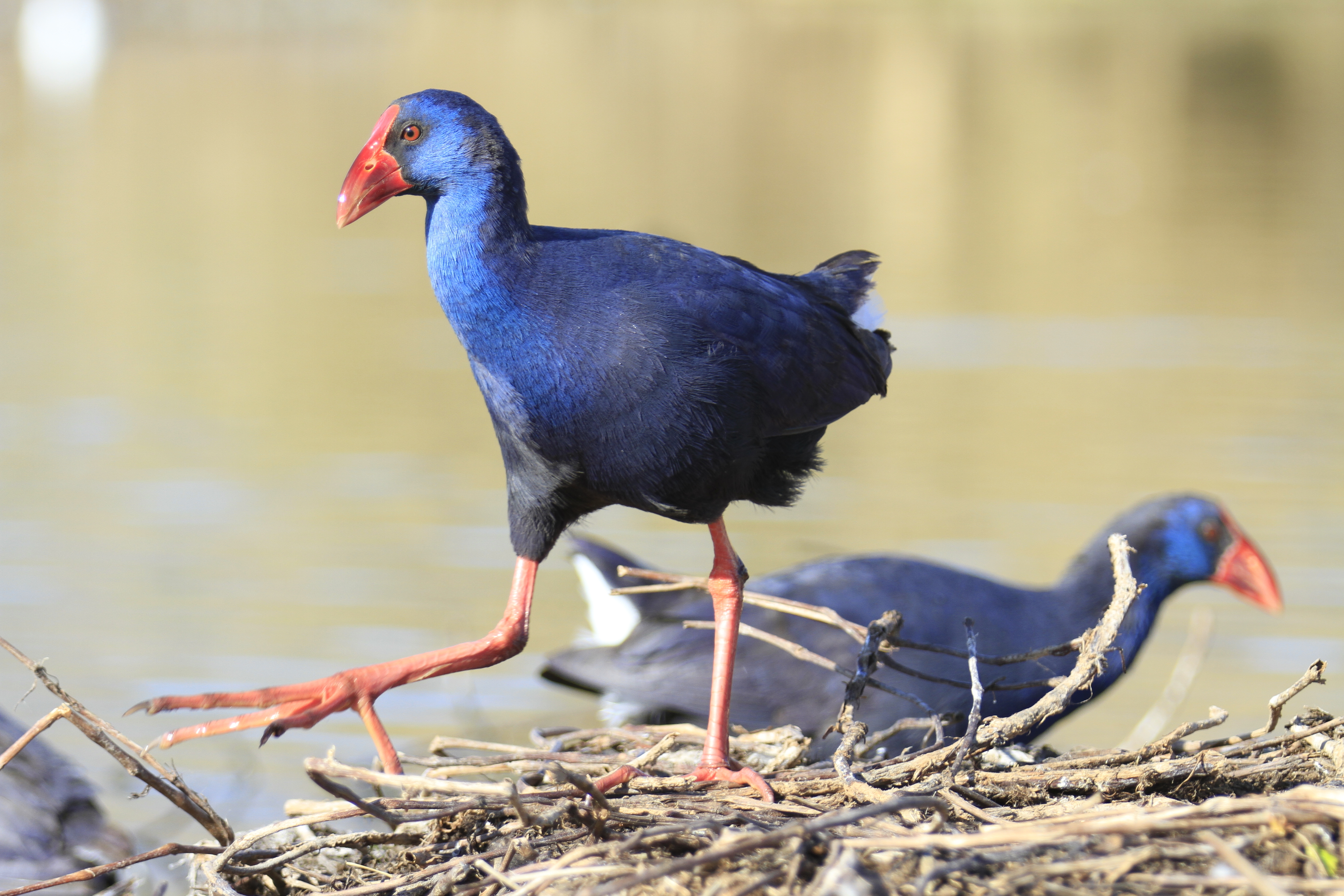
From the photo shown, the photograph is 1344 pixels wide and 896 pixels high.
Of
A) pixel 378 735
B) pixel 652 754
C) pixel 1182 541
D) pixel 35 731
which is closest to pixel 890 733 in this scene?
pixel 652 754

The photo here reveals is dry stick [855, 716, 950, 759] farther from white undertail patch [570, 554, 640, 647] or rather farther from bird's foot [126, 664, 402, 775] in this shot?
white undertail patch [570, 554, 640, 647]

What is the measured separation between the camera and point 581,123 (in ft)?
89.8

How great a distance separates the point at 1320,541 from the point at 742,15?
4073 cm

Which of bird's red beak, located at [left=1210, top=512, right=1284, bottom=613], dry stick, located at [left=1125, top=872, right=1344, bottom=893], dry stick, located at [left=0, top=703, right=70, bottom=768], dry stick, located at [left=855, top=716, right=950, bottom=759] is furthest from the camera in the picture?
bird's red beak, located at [left=1210, top=512, right=1284, bottom=613]

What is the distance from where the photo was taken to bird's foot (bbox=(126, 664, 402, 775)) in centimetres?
299

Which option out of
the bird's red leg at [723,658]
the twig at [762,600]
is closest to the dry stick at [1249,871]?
the bird's red leg at [723,658]

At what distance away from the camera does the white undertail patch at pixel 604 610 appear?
5.49 m

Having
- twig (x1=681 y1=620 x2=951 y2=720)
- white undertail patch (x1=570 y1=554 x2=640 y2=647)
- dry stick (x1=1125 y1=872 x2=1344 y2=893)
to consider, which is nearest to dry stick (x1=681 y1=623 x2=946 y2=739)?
twig (x1=681 y1=620 x2=951 y2=720)

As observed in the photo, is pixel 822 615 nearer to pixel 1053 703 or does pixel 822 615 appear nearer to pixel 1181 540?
pixel 1053 703

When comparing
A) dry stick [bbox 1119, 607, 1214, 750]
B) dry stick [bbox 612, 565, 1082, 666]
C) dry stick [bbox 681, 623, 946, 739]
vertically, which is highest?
dry stick [bbox 612, 565, 1082, 666]

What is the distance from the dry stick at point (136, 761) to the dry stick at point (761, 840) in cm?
91

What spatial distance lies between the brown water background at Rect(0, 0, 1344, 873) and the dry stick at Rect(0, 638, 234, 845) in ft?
5.37

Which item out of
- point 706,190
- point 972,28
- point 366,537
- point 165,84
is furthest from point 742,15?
point 366,537

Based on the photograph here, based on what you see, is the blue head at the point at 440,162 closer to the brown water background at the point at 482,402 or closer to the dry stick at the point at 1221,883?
the dry stick at the point at 1221,883
